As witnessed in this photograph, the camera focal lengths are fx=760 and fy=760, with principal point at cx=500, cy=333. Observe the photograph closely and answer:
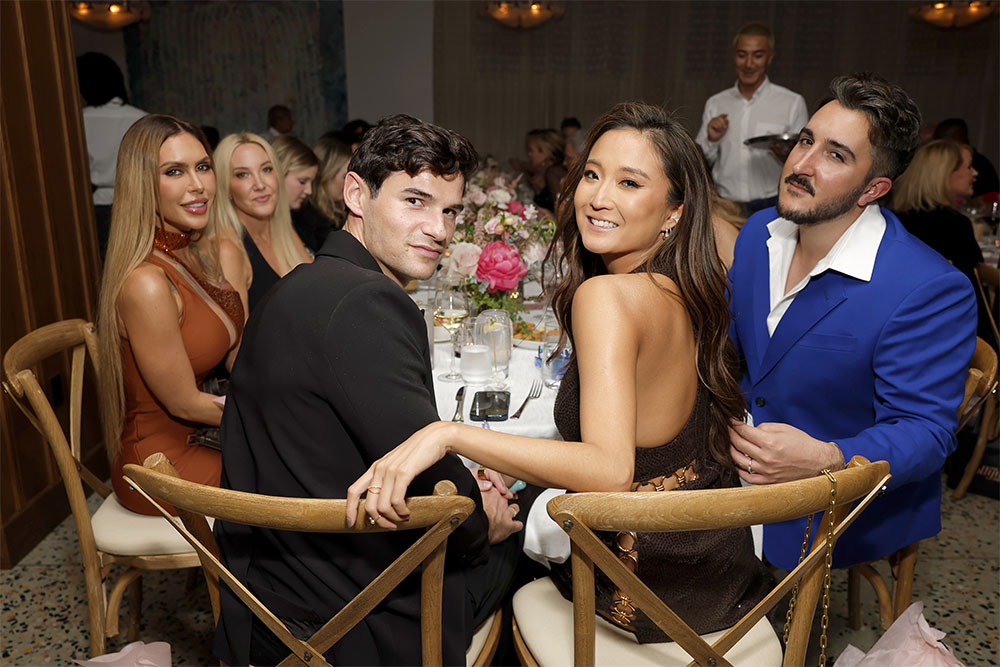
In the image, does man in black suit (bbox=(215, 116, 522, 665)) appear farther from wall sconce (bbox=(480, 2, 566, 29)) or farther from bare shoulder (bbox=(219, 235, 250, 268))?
wall sconce (bbox=(480, 2, 566, 29))

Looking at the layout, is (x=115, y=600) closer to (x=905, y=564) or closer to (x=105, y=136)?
(x=905, y=564)

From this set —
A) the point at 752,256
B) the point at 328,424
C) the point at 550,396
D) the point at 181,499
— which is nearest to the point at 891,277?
the point at 752,256

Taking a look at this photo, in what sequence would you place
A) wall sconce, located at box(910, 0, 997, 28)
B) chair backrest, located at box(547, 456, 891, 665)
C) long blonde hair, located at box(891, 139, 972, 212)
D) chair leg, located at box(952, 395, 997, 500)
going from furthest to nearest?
wall sconce, located at box(910, 0, 997, 28) → long blonde hair, located at box(891, 139, 972, 212) → chair leg, located at box(952, 395, 997, 500) → chair backrest, located at box(547, 456, 891, 665)

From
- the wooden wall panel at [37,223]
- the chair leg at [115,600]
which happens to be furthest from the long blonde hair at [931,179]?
the wooden wall panel at [37,223]

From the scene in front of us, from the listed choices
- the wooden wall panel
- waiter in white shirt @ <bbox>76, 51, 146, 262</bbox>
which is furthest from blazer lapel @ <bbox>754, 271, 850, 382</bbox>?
waiter in white shirt @ <bbox>76, 51, 146, 262</bbox>

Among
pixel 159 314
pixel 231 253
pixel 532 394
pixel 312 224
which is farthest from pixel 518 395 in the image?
pixel 312 224

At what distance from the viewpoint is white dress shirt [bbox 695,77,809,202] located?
4.98 m

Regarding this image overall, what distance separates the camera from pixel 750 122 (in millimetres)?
5070

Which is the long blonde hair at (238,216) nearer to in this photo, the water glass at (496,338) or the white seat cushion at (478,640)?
the water glass at (496,338)

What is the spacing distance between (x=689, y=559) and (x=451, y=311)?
1.13m

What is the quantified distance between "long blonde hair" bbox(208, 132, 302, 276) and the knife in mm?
1310

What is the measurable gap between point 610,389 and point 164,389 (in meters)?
1.40

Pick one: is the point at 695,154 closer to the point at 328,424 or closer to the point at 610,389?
the point at 610,389

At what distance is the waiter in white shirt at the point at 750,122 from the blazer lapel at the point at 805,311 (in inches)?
125
